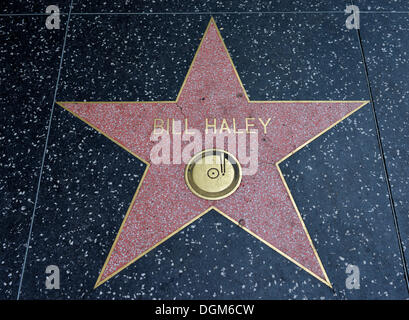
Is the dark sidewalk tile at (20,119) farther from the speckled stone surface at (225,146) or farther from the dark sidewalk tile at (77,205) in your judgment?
the speckled stone surface at (225,146)

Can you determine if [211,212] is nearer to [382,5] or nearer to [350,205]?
[350,205]

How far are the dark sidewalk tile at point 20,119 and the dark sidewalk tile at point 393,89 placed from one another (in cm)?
136

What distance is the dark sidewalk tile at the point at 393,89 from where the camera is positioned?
1.24 meters

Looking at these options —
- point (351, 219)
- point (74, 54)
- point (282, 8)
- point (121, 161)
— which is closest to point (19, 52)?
point (74, 54)

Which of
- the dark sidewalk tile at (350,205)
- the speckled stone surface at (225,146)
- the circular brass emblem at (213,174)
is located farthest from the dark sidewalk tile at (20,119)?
the dark sidewalk tile at (350,205)

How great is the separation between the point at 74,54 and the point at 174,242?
3.07ft

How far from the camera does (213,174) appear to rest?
1.24 meters

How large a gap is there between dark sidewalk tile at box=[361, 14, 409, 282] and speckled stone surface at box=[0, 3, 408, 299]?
0.15 feet

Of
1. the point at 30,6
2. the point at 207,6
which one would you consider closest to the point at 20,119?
the point at 30,6

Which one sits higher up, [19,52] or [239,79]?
[19,52]

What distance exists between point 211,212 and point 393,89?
3.05 feet

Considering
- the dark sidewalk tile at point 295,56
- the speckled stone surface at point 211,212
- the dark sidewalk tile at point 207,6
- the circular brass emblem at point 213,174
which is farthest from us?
the dark sidewalk tile at point 207,6

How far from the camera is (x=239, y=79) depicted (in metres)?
1.39
